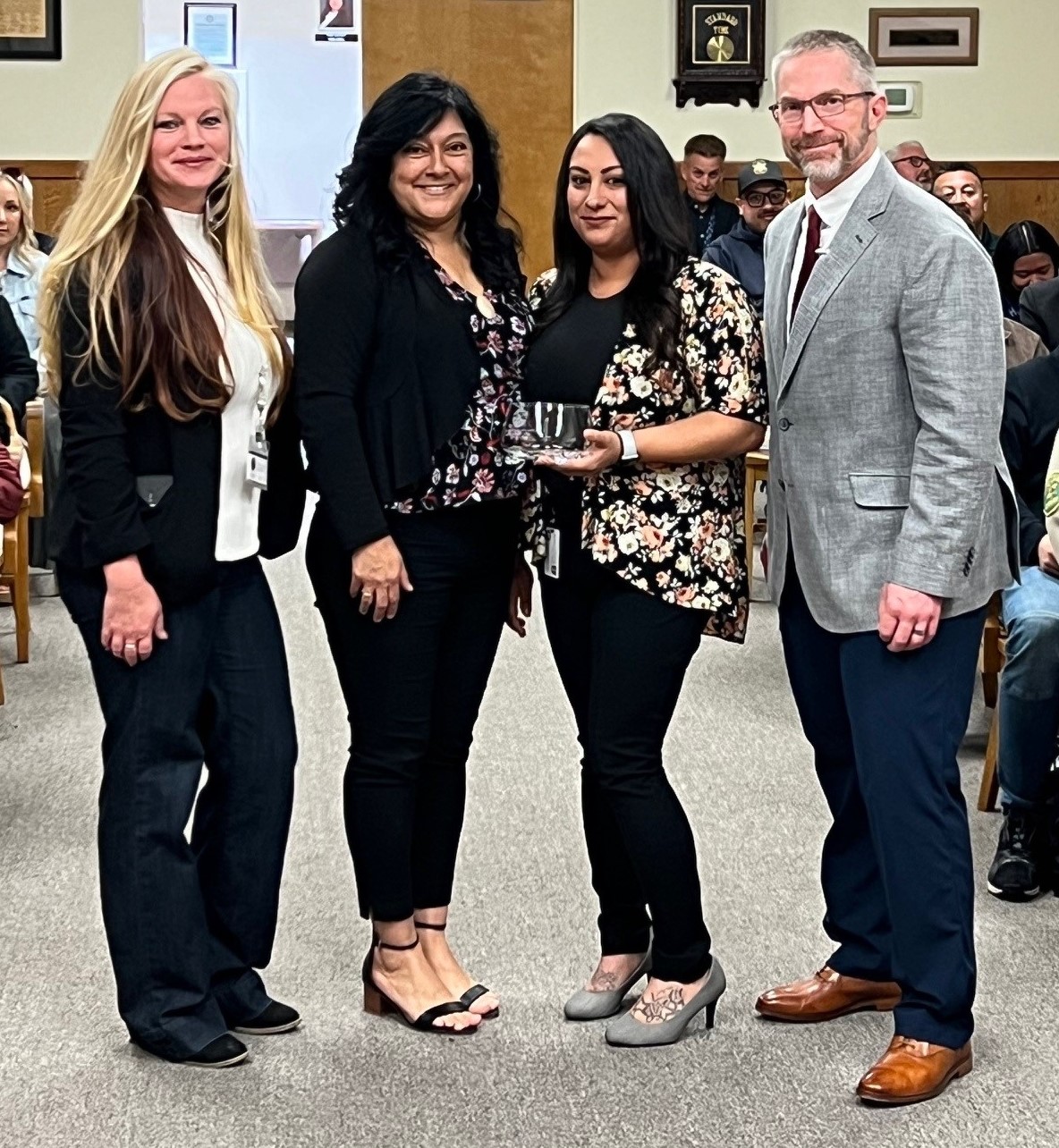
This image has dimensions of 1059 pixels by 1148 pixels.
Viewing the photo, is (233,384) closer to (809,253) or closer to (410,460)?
(410,460)

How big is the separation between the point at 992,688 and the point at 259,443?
250 cm

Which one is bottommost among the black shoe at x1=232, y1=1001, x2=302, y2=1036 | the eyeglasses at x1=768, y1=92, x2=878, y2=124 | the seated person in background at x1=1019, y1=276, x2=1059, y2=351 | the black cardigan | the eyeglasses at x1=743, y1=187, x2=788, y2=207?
the black shoe at x1=232, y1=1001, x2=302, y2=1036

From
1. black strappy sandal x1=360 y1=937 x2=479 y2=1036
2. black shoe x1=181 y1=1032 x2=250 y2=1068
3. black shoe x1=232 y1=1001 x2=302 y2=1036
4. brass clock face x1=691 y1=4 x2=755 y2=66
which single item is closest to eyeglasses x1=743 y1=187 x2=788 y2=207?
brass clock face x1=691 y1=4 x2=755 y2=66

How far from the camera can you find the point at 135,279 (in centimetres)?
241

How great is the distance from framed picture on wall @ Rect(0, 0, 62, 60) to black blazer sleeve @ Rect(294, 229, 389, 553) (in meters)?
7.78

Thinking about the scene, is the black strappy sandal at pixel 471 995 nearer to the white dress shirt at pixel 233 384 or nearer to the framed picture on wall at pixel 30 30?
the white dress shirt at pixel 233 384

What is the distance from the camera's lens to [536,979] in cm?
291

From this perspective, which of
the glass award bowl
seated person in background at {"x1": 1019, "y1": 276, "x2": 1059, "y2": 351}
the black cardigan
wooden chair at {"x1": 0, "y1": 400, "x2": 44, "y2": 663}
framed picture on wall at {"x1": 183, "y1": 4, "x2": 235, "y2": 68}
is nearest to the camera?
the glass award bowl

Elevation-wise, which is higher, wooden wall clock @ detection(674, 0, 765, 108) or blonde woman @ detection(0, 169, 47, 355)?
wooden wall clock @ detection(674, 0, 765, 108)

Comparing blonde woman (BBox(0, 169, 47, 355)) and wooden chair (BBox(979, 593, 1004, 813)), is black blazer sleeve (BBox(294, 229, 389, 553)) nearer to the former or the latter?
wooden chair (BBox(979, 593, 1004, 813))

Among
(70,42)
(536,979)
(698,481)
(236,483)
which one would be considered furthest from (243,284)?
(70,42)

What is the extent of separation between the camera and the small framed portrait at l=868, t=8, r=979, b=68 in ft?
31.4

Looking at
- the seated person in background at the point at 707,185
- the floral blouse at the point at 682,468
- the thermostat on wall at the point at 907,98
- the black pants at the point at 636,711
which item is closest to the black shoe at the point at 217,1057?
→ the black pants at the point at 636,711

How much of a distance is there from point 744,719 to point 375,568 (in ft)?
7.65
